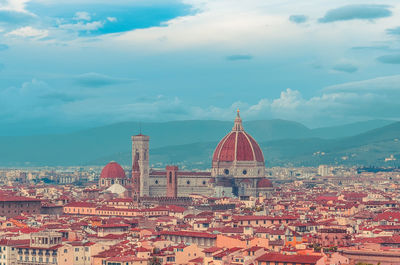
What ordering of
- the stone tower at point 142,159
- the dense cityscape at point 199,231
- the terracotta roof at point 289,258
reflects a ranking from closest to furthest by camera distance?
the terracotta roof at point 289,258 < the dense cityscape at point 199,231 < the stone tower at point 142,159

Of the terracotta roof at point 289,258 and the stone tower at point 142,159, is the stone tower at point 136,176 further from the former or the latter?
the terracotta roof at point 289,258

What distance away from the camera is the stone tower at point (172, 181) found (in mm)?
173125

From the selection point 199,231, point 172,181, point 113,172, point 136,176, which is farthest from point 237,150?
point 199,231

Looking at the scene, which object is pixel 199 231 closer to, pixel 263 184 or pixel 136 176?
pixel 136 176

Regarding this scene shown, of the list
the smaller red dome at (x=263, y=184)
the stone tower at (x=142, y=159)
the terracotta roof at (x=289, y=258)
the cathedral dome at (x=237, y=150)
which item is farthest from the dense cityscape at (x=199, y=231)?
the cathedral dome at (x=237, y=150)

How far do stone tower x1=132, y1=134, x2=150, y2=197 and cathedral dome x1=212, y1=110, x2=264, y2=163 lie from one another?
12.9m

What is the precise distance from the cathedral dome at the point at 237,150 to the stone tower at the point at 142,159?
12923 mm

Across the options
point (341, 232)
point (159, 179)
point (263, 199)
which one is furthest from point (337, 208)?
point (159, 179)

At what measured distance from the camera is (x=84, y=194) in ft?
572

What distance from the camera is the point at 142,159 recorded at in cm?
17525

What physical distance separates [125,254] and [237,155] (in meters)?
104

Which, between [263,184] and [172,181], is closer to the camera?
[172,181]

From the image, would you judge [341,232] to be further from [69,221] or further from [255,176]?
[255,176]

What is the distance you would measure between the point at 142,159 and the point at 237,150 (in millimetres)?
16254
